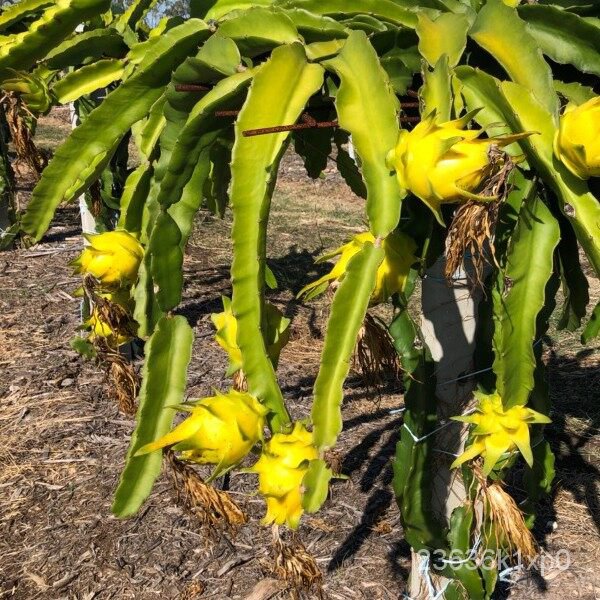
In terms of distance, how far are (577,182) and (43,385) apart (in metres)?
2.11

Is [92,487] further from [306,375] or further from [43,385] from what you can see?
[306,375]

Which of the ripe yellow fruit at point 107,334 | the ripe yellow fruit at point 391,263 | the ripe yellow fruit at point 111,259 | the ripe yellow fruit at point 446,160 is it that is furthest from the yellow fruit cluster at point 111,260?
the ripe yellow fruit at point 446,160

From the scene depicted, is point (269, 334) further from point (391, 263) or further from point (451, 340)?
point (451, 340)

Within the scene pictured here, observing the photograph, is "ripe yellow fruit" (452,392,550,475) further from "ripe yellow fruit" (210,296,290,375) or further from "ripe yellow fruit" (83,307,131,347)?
"ripe yellow fruit" (83,307,131,347)

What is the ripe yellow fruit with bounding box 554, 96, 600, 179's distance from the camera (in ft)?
2.05

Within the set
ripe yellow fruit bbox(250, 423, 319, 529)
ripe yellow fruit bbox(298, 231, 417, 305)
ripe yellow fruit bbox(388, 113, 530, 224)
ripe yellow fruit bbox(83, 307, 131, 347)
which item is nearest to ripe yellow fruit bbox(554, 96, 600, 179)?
ripe yellow fruit bbox(388, 113, 530, 224)

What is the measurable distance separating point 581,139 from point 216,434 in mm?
423

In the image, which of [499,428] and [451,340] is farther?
[451,340]

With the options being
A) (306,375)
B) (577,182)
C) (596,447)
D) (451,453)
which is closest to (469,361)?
(451,453)

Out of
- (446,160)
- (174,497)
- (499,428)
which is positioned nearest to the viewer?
(446,160)

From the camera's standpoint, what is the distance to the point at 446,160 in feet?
2.03

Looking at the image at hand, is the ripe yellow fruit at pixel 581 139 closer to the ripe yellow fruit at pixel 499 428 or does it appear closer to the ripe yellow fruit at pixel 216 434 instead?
the ripe yellow fruit at pixel 499 428

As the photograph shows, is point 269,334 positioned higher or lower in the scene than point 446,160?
lower

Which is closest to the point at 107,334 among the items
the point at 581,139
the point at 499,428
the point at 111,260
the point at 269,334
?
the point at 111,260
